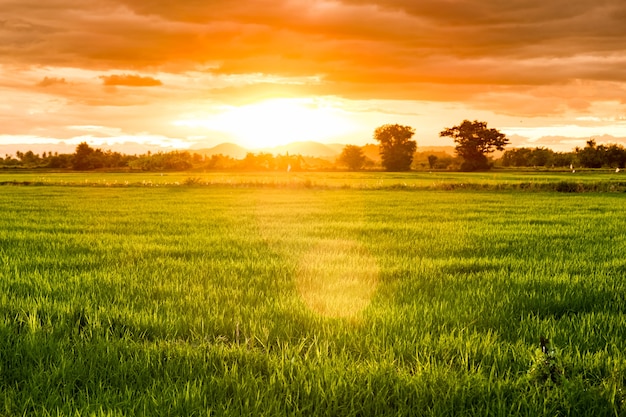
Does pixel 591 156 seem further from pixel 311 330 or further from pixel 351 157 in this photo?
pixel 311 330

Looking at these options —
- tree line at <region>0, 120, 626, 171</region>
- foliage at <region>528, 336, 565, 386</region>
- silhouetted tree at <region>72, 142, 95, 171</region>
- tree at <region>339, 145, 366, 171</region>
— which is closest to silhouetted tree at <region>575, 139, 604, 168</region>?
tree line at <region>0, 120, 626, 171</region>

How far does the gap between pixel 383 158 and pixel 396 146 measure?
11.4 ft

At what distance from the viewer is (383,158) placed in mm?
106812

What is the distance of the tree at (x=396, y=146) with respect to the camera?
10450 cm

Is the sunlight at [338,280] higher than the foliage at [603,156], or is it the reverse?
the foliage at [603,156]

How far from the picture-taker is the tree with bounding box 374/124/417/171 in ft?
343

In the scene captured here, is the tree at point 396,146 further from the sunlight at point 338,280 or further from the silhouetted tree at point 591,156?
the sunlight at point 338,280

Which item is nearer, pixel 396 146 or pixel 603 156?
pixel 603 156

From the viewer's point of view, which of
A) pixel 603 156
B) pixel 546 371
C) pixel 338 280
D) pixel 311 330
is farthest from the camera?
pixel 603 156

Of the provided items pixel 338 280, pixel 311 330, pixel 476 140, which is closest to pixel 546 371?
pixel 311 330

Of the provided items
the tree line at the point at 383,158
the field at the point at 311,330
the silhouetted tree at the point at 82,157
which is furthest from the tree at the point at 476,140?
the field at the point at 311,330

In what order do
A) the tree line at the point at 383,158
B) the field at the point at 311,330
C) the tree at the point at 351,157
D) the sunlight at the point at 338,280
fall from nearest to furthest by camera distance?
the field at the point at 311,330 → the sunlight at the point at 338,280 → the tree line at the point at 383,158 → the tree at the point at 351,157

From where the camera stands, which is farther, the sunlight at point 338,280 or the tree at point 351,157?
the tree at point 351,157

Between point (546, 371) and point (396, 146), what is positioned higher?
point (396, 146)
